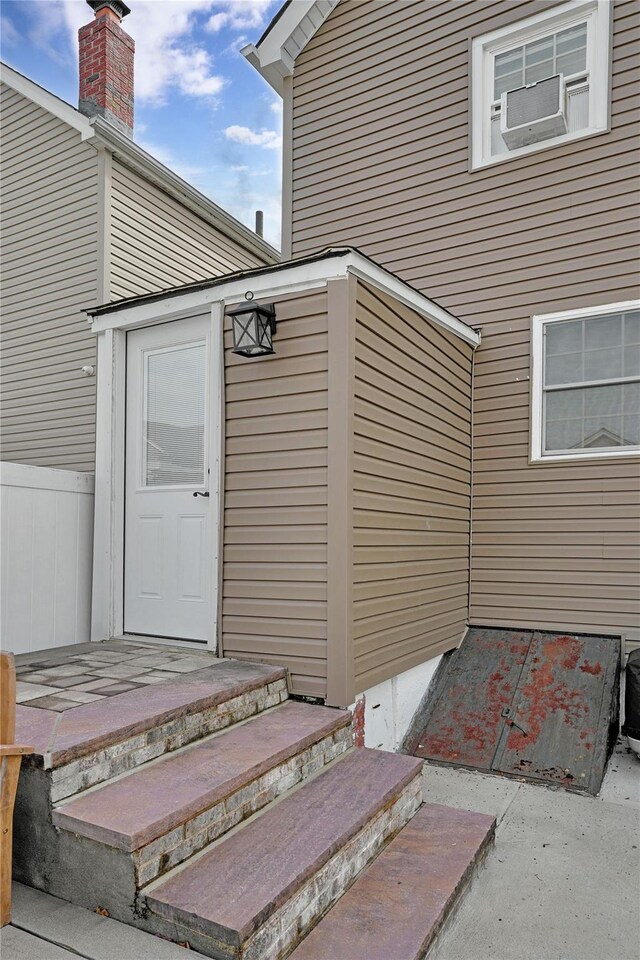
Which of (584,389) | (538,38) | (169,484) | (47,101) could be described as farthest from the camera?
(47,101)

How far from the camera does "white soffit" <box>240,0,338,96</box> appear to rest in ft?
18.9

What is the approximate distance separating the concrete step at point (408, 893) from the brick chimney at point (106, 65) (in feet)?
21.9

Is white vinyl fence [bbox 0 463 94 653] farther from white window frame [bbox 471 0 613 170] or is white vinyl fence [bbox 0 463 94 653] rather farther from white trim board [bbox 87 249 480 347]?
white window frame [bbox 471 0 613 170]

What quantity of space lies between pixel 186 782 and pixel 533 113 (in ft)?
16.6

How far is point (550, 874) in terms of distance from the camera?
2.69 metres

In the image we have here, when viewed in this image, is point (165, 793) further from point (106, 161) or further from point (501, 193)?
point (106, 161)

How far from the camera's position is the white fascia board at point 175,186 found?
231 inches

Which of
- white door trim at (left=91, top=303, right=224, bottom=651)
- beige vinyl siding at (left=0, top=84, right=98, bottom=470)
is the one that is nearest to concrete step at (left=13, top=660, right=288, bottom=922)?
white door trim at (left=91, top=303, right=224, bottom=651)

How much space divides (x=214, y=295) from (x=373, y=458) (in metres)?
1.34

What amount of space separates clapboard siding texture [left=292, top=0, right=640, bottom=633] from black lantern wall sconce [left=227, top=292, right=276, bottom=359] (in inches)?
88.7

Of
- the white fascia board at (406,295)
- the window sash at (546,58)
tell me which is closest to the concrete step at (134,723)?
the white fascia board at (406,295)

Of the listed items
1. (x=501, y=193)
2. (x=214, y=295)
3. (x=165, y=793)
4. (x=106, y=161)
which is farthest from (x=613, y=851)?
(x=106, y=161)

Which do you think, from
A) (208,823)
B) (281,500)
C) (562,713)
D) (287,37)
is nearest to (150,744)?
(208,823)

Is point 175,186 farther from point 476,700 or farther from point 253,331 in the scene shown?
point 476,700
